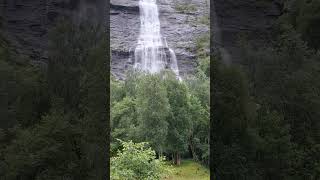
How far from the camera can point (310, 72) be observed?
5.13 meters

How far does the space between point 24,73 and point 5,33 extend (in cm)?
60

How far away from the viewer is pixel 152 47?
765 inches

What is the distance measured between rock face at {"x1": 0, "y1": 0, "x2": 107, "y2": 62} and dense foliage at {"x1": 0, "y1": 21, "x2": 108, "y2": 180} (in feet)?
0.38

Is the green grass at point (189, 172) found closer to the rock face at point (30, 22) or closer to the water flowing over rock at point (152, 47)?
the water flowing over rock at point (152, 47)

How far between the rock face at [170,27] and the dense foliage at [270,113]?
14.3 meters

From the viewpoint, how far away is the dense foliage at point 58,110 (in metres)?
4.69

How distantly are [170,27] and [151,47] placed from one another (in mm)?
2274

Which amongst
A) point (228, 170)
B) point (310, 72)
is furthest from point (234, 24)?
point (228, 170)

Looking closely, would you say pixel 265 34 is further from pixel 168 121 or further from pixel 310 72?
pixel 168 121

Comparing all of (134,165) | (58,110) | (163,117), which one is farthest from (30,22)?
(163,117)

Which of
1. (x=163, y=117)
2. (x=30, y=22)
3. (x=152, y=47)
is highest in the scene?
(x=30, y=22)

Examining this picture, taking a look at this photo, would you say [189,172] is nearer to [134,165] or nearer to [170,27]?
[134,165]

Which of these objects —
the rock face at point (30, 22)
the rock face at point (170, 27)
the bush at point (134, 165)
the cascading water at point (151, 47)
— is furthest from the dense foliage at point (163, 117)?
the rock face at point (30, 22)

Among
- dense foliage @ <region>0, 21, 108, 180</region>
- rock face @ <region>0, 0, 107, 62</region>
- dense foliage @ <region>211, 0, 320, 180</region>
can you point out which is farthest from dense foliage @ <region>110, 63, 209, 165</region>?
dense foliage @ <region>211, 0, 320, 180</region>
